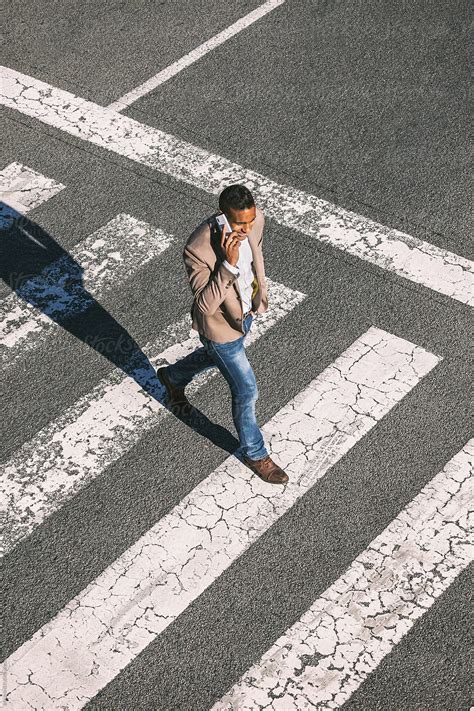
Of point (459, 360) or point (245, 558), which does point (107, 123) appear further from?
point (245, 558)

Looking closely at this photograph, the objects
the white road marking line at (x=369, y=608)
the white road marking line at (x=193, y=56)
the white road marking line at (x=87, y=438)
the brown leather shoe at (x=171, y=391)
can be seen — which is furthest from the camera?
the white road marking line at (x=193, y=56)

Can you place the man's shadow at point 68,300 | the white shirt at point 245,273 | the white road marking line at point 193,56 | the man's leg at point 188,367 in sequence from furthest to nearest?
the white road marking line at point 193,56 → the man's shadow at point 68,300 → the man's leg at point 188,367 → the white shirt at point 245,273

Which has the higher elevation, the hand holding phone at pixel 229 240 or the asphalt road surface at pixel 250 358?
the hand holding phone at pixel 229 240

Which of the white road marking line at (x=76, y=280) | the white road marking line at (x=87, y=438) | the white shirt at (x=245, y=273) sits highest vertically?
the white shirt at (x=245, y=273)

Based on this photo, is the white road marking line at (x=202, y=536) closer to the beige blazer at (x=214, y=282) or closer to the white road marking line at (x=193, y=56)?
the beige blazer at (x=214, y=282)

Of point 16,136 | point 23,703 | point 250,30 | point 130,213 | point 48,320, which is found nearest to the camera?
point 23,703

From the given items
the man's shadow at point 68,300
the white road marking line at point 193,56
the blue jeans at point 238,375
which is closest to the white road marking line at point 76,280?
the man's shadow at point 68,300

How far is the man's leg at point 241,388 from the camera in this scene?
252 inches

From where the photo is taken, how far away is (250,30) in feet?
36.7

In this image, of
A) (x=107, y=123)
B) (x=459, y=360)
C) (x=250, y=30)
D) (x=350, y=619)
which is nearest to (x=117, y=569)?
(x=350, y=619)

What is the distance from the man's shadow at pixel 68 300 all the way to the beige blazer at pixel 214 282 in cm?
112

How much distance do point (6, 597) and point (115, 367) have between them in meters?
2.01

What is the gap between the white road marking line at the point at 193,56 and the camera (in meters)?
10.3

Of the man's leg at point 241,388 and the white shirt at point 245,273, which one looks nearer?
the white shirt at point 245,273
